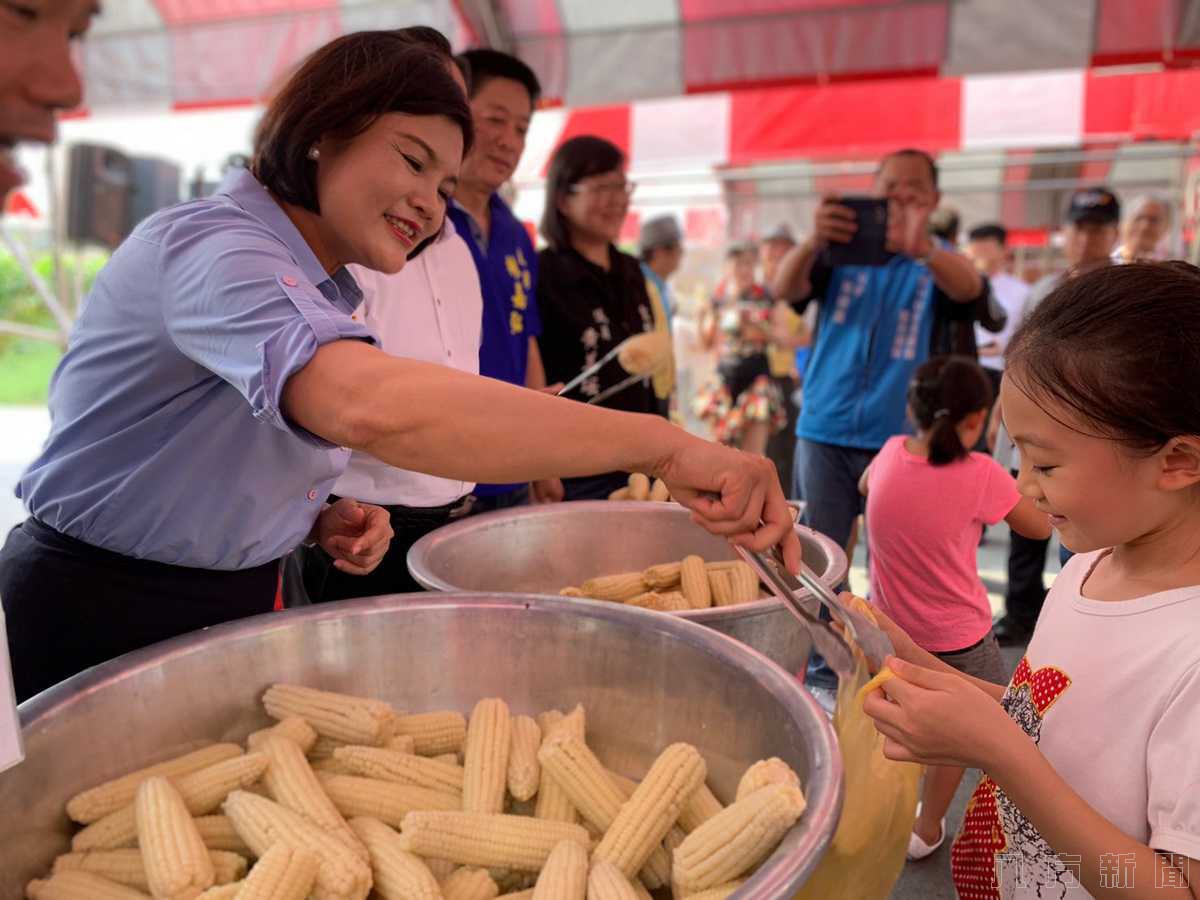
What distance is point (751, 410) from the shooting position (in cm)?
580

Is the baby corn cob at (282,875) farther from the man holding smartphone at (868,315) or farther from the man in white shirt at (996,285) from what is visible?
the man in white shirt at (996,285)

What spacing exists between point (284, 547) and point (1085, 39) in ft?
13.3

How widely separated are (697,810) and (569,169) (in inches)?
85.6

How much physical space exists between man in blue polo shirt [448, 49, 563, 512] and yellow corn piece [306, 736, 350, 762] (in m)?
0.97

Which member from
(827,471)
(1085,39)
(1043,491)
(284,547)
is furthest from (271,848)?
(1085,39)

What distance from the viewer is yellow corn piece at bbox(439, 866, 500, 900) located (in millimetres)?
927

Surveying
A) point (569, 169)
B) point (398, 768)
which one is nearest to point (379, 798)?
point (398, 768)

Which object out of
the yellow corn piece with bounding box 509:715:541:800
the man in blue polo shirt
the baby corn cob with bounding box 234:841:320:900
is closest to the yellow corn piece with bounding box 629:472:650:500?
the man in blue polo shirt

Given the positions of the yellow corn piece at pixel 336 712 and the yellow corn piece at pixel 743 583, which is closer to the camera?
the yellow corn piece at pixel 336 712

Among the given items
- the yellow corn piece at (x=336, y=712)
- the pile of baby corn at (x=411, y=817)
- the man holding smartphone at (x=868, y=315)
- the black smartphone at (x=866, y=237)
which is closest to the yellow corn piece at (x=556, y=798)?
the pile of baby corn at (x=411, y=817)

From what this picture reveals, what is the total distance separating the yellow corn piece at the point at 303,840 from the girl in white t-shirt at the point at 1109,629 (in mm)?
568

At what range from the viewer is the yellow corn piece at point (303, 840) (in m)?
0.86

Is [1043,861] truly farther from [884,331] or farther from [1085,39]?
[1085,39]

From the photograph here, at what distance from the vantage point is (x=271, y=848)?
2.89ft
